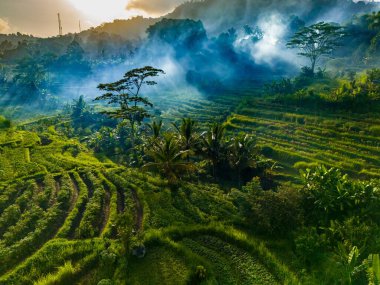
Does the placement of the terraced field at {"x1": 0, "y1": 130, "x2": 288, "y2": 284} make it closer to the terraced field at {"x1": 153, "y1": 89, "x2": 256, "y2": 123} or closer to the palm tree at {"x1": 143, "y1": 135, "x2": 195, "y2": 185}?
the palm tree at {"x1": 143, "y1": 135, "x2": 195, "y2": 185}

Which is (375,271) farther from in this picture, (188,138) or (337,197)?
(188,138)

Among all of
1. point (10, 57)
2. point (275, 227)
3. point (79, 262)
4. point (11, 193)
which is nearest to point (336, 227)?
point (275, 227)

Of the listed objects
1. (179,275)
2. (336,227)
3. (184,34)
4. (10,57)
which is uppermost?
(184,34)

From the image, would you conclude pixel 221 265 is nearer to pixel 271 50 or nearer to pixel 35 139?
pixel 35 139

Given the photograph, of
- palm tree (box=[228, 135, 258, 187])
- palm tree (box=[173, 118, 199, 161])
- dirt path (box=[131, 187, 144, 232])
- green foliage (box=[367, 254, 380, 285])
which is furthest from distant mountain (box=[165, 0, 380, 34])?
green foliage (box=[367, 254, 380, 285])

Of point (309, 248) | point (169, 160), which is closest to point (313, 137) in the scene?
point (169, 160)
